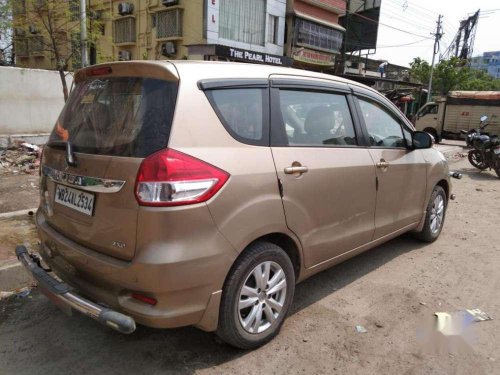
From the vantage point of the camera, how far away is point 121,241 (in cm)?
228

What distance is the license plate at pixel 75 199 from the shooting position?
2.43 meters

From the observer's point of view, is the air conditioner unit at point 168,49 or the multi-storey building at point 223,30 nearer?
the multi-storey building at point 223,30

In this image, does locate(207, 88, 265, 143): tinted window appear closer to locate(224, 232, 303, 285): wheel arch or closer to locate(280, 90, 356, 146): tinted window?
locate(280, 90, 356, 146): tinted window

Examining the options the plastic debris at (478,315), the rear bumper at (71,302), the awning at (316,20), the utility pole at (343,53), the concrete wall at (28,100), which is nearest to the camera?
the rear bumper at (71,302)

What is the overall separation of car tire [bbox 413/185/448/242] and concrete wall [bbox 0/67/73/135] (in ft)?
29.7

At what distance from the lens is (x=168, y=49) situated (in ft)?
67.4

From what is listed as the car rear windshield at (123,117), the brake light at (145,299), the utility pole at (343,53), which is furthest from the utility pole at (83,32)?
the utility pole at (343,53)

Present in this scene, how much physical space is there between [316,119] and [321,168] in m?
0.45

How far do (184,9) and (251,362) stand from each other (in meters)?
19.8

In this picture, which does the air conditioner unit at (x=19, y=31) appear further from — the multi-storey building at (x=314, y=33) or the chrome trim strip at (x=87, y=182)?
the multi-storey building at (x=314, y=33)

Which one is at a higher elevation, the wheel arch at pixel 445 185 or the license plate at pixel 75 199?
the license plate at pixel 75 199

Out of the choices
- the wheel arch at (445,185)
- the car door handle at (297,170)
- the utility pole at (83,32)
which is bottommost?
the wheel arch at (445,185)

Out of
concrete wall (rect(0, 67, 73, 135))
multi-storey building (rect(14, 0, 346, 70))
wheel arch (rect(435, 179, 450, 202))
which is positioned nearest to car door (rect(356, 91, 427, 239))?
wheel arch (rect(435, 179, 450, 202))

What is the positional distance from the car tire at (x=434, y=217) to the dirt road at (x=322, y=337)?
0.70m
